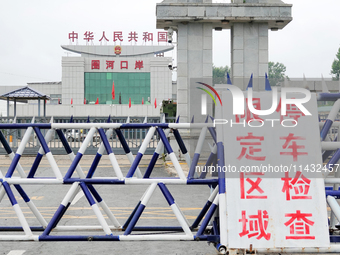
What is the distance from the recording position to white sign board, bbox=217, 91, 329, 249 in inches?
156

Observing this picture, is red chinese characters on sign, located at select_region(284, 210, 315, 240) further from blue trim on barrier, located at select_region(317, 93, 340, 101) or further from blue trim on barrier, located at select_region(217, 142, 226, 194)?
A: blue trim on barrier, located at select_region(317, 93, 340, 101)

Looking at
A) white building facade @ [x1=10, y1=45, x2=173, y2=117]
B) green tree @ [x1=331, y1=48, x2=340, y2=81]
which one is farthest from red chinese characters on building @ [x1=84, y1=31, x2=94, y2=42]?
green tree @ [x1=331, y1=48, x2=340, y2=81]

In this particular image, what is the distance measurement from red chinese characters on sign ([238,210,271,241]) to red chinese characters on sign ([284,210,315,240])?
21 cm

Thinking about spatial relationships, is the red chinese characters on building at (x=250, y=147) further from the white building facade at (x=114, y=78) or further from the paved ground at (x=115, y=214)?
the white building facade at (x=114, y=78)

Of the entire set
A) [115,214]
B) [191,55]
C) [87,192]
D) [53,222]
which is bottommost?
[115,214]

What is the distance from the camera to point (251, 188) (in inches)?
159

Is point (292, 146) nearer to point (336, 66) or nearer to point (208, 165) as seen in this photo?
point (208, 165)

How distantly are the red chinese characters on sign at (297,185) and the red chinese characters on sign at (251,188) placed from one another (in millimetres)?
244

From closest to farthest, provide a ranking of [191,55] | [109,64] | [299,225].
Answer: [299,225] < [191,55] < [109,64]

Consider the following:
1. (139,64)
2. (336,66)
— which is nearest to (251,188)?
(139,64)

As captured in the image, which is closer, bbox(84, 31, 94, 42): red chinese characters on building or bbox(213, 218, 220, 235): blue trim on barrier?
bbox(213, 218, 220, 235): blue trim on barrier

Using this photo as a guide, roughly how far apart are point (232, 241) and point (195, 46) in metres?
12.9

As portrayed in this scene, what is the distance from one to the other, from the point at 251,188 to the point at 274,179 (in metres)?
0.26

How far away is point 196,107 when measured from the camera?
16250 millimetres
